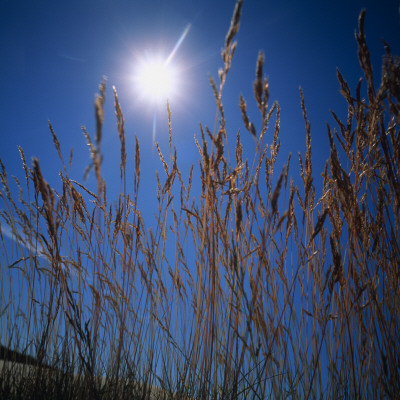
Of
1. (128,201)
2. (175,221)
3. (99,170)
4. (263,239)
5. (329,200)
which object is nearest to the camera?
(99,170)

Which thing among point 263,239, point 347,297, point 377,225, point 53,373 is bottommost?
point 53,373

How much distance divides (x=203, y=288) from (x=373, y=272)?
29.1 inches

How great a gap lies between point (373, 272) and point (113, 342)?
1.36 m

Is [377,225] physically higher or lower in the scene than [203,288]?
higher

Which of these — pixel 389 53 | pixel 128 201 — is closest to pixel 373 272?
pixel 389 53

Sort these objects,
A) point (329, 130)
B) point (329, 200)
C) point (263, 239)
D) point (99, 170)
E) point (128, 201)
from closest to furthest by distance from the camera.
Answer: point (99, 170) < point (263, 239) < point (329, 130) < point (329, 200) < point (128, 201)

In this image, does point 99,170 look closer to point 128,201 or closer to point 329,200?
point 128,201

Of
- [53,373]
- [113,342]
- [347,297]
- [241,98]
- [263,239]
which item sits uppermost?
[241,98]

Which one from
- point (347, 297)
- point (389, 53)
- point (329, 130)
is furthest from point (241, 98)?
point (347, 297)

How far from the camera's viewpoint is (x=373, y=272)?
132 cm

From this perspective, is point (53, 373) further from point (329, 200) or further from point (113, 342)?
point (329, 200)

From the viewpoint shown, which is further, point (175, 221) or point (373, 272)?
point (175, 221)

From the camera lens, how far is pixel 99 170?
72cm

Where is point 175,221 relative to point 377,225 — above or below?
above
